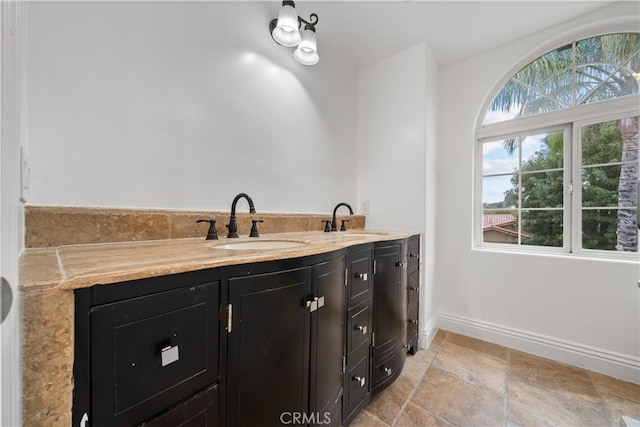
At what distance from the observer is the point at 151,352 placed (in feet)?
1.78

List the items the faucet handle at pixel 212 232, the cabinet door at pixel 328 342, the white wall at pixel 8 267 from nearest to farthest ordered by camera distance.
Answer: the white wall at pixel 8 267 → the cabinet door at pixel 328 342 → the faucet handle at pixel 212 232

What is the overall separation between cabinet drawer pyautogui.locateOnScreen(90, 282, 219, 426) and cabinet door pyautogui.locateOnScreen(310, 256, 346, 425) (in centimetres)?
40

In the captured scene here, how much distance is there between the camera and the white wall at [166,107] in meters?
0.87

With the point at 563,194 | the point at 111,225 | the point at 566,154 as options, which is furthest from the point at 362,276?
the point at 566,154

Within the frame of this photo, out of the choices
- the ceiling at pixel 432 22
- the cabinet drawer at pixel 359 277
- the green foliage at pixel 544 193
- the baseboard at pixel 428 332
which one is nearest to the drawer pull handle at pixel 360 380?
the cabinet drawer at pixel 359 277

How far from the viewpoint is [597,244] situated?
1765 millimetres

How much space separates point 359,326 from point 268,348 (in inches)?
22.9

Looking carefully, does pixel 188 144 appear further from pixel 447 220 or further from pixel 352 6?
pixel 447 220

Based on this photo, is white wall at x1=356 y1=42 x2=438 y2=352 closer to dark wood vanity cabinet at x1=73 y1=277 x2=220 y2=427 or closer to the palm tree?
the palm tree

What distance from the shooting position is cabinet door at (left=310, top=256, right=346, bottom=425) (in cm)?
94

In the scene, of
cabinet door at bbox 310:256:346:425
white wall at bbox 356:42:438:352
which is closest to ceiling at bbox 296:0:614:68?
white wall at bbox 356:42:438:352

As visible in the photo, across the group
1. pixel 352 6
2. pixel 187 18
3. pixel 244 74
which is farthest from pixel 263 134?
pixel 352 6

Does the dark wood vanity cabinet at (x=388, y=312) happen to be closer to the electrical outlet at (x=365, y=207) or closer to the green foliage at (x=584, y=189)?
the electrical outlet at (x=365, y=207)

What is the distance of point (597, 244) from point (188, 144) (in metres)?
2.79
